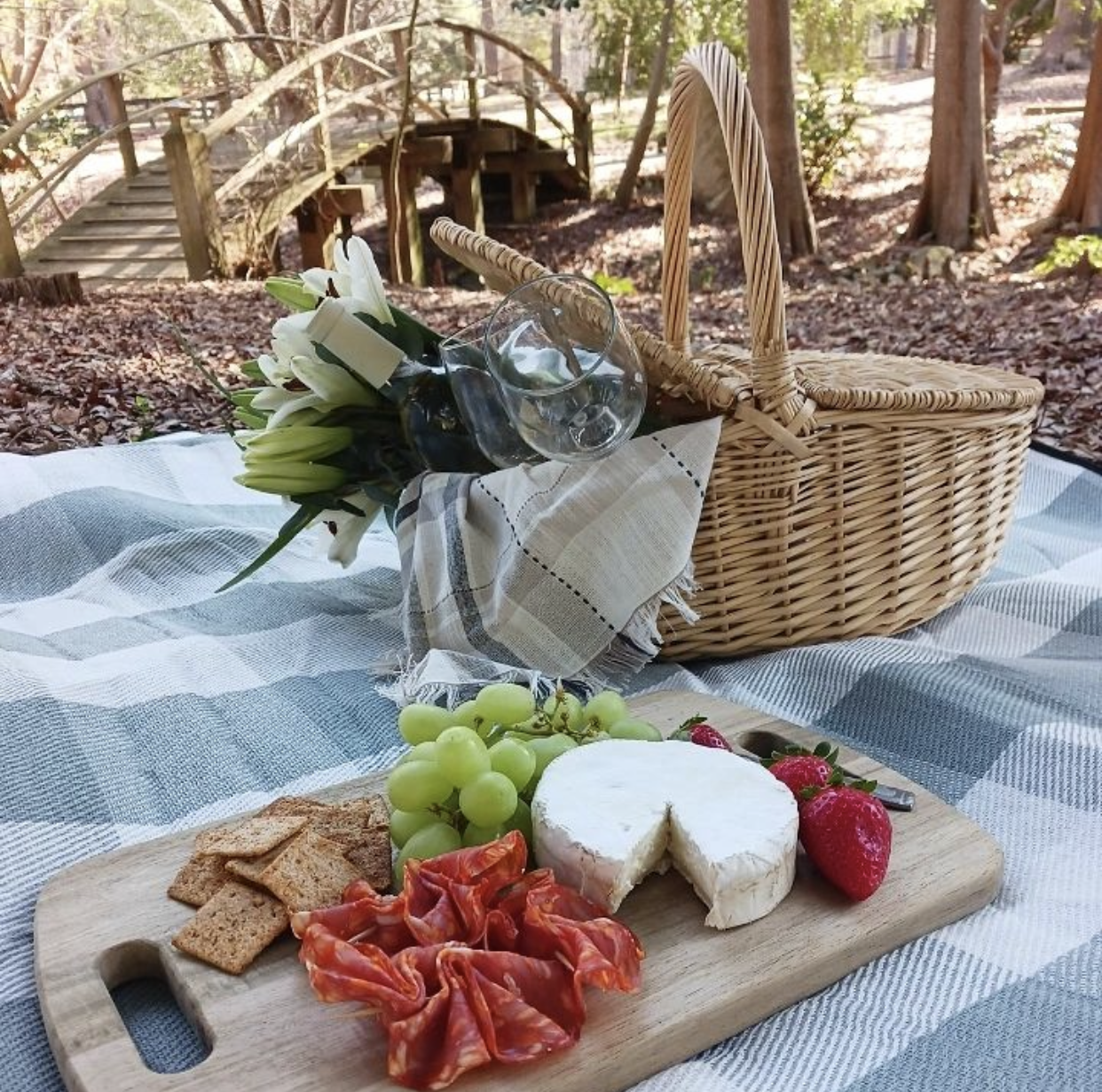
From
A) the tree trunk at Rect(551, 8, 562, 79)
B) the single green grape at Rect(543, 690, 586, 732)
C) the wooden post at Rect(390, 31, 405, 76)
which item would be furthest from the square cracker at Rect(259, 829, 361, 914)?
the tree trunk at Rect(551, 8, 562, 79)

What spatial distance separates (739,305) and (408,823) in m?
5.10

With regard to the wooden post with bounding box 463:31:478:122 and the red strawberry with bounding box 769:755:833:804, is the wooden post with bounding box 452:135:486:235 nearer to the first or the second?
the wooden post with bounding box 463:31:478:122

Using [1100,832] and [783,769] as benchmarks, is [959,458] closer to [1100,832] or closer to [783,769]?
[1100,832]

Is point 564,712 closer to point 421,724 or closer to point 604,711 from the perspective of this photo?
point 604,711

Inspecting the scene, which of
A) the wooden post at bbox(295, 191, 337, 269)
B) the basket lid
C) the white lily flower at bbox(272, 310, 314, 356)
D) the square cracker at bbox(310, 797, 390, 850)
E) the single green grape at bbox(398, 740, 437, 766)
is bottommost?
the wooden post at bbox(295, 191, 337, 269)

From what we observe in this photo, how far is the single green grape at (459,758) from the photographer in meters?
0.95

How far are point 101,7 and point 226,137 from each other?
16.2 ft

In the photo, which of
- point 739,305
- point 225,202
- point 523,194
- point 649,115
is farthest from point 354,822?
point 523,194

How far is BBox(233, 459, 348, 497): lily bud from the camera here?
1509 millimetres

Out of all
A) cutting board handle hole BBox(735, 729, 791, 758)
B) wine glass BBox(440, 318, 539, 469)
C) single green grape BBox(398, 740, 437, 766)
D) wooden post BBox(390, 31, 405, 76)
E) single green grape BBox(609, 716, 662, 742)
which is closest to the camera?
single green grape BBox(398, 740, 437, 766)

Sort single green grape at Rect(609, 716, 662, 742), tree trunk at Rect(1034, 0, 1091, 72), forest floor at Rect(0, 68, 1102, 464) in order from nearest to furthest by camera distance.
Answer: single green grape at Rect(609, 716, 662, 742) → forest floor at Rect(0, 68, 1102, 464) → tree trunk at Rect(1034, 0, 1091, 72)

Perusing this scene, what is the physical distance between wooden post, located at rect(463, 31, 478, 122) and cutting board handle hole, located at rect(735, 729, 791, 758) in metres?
7.19

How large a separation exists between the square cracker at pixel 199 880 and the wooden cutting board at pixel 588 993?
13 millimetres

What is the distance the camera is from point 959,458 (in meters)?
1.56
